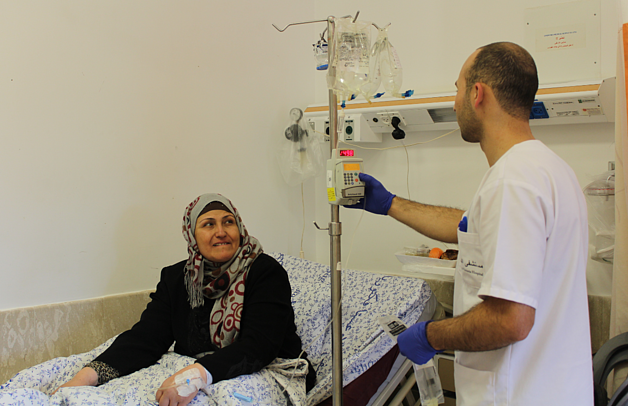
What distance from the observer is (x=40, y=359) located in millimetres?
Result: 1656

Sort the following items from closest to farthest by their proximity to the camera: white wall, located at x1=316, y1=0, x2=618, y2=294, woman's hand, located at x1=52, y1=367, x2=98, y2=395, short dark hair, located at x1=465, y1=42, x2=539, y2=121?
short dark hair, located at x1=465, y1=42, x2=539, y2=121 < woman's hand, located at x1=52, y1=367, x2=98, y2=395 < white wall, located at x1=316, y1=0, x2=618, y2=294

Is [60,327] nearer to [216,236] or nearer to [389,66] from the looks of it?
[216,236]

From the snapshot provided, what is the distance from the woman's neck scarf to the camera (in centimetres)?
Answer: 152

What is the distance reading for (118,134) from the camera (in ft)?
6.12

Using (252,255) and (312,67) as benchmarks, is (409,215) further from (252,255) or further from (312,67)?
(312,67)

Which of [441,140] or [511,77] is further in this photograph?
[441,140]

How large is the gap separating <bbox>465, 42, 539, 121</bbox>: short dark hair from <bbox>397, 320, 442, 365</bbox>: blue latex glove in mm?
545

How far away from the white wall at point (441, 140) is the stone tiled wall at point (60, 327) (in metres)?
1.40

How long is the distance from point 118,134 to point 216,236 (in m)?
0.67

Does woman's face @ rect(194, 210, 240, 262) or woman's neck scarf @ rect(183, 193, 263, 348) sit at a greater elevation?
woman's face @ rect(194, 210, 240, 262)

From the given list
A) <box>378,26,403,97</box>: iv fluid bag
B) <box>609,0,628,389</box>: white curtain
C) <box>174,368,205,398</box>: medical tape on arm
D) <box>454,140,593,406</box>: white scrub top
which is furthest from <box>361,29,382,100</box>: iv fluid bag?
<box>174,368,205,398</box>: medical tape on arm

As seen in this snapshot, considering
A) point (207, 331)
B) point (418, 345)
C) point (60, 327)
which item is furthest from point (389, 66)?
point (60, 327)

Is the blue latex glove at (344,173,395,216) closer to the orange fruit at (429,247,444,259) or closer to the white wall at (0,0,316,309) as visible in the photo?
the orange fruit at (429,247,444,259)

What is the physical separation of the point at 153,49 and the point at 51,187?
75 centimetres
